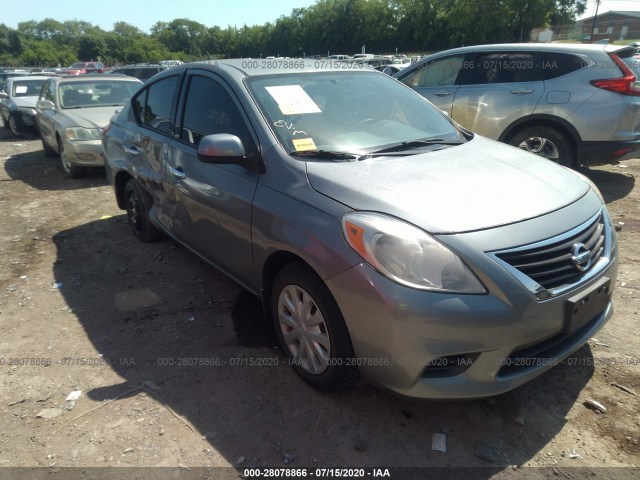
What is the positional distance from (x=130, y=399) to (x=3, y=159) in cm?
934

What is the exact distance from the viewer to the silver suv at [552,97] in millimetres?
5477

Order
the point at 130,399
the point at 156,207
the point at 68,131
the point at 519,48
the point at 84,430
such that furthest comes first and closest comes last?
the point at 68,131
the point at 519,48
the point at 156,207
the point at 130,399
the point at 84,430

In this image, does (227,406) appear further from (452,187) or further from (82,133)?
(82,133)

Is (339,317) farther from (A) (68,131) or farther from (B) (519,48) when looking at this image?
(A) (68,131)

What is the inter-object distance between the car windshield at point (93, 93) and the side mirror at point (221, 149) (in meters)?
6.76

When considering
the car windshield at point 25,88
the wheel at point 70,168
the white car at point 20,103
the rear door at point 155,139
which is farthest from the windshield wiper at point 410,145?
the car windshield at point 25,88

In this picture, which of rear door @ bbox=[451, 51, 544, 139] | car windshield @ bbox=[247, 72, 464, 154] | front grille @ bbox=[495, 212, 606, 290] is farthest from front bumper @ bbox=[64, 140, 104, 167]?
front grille @ bbox=[495, 212, 606, 290]

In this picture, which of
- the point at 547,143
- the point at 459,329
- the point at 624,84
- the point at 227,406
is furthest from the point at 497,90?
the point at 227,406

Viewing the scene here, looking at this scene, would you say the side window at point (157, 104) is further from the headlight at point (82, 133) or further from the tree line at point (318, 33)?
the tree line at point (318, 33)

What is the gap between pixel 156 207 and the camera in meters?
4.13

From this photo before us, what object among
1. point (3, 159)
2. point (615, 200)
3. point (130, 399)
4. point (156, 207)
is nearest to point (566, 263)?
point (130, 399)

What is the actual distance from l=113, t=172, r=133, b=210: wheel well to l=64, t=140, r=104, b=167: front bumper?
2767 mm

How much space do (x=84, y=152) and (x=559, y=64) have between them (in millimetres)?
6814

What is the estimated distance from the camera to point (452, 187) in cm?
238
